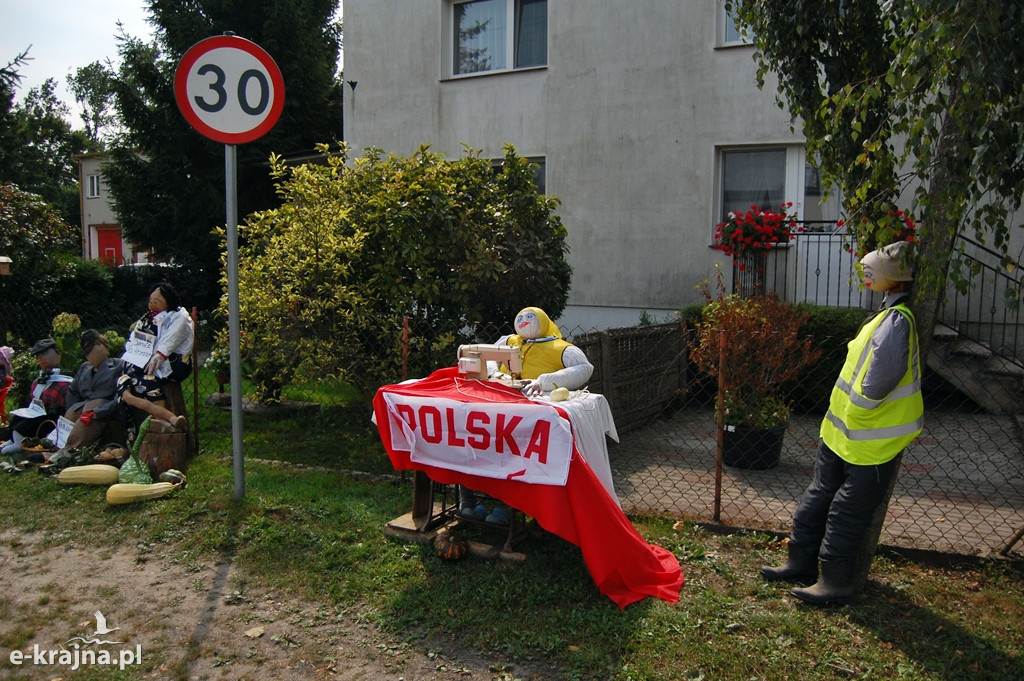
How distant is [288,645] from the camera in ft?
12.3

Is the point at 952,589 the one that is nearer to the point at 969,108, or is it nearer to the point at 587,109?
the point at 969,108

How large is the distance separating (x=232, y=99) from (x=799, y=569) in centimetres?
472

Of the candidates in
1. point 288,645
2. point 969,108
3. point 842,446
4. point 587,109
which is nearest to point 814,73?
point 969,108

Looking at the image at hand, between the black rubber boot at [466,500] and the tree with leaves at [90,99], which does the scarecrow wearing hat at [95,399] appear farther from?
the tree with leaves at [90,99]

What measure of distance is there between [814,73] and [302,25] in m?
14.2

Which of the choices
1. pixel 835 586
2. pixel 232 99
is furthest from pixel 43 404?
pixel 835 586

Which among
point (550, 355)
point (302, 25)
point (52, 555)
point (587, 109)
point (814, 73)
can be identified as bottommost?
point (52, 555)

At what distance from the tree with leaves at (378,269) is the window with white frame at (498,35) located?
546cm

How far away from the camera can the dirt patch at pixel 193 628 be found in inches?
139

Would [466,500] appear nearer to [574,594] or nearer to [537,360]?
[537,360]

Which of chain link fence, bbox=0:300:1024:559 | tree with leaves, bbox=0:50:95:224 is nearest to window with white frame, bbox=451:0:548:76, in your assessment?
chain link fence, bbox=0:300:1024:559

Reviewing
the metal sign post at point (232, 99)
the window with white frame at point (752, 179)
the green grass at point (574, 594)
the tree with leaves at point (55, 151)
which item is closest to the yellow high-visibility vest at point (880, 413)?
the green grass at point (574, 594)

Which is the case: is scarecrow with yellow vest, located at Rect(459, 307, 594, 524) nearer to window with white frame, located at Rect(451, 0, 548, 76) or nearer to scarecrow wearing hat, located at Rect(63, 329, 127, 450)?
scarecrow wearing hat, located at Rect(63, 329, 127, 450)

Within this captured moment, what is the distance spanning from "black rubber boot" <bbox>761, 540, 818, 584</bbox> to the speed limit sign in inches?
171
